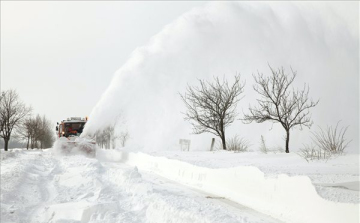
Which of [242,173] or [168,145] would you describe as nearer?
[242,173]

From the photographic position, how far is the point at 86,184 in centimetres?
934

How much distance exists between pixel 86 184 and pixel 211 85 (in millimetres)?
14874

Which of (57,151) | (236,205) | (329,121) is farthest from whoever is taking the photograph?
(329,121)

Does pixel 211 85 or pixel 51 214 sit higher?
pixel 211 85

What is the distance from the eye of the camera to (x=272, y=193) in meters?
6.70

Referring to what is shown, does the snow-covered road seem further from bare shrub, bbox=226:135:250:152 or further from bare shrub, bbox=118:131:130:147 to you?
bare shrub, bbox=118:131:130:147

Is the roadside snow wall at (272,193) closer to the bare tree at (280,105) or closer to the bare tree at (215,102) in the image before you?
the bare tree at (280,105)

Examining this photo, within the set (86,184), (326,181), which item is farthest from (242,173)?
(86,184)

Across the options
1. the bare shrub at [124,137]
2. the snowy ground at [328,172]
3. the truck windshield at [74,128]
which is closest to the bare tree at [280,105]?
the snowy ground at [328,172]

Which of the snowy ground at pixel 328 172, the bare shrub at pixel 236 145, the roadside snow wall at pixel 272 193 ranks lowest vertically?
the roadside snow wall at pixel 272 193

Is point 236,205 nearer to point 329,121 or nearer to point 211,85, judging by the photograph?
point 211,85

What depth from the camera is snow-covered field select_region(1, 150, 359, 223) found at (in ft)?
18.2

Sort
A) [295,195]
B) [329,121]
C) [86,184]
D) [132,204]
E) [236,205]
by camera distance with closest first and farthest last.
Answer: [295,195] < [132,204] < [236,205] < [86,184] < [329,121]

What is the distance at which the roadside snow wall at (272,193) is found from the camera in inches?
198
